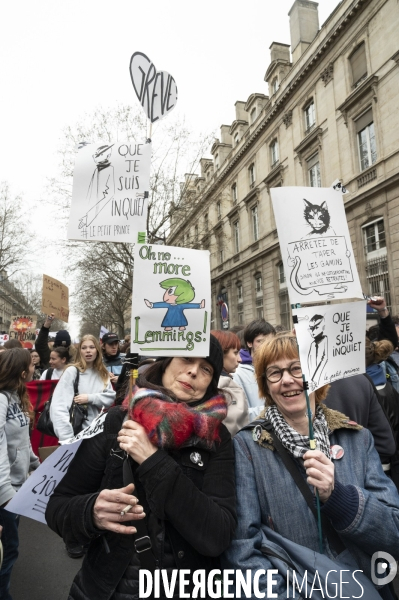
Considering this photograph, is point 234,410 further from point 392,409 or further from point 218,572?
point 392,409

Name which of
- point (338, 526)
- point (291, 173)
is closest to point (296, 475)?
point (338, 526)

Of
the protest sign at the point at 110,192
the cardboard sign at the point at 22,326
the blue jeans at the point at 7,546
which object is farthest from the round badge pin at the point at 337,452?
the cardboard sign at the point at 22,326

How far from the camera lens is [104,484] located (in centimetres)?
169

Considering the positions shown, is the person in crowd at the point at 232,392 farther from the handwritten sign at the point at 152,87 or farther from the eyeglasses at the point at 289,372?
the handwritten sign at the point at 152,87

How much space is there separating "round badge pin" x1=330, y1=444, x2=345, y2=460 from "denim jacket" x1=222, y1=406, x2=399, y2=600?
0.03 metres

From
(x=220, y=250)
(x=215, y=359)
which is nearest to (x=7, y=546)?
(x=215, y=359)

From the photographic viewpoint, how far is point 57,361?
19.8 feet

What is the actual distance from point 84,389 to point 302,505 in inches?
120

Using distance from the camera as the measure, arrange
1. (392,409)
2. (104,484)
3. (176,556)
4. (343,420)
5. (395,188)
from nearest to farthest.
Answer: (176,556) → (104,484) → (343,420) → (392,409) → (395,188)

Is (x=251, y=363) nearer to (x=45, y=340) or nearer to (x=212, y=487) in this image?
(x=212, y=487)

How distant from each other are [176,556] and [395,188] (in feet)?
55.7

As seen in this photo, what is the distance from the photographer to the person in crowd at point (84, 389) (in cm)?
399

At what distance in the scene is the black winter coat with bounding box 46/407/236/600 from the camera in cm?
150

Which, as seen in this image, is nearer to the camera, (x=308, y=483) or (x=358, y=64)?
(x=308, y=483)
